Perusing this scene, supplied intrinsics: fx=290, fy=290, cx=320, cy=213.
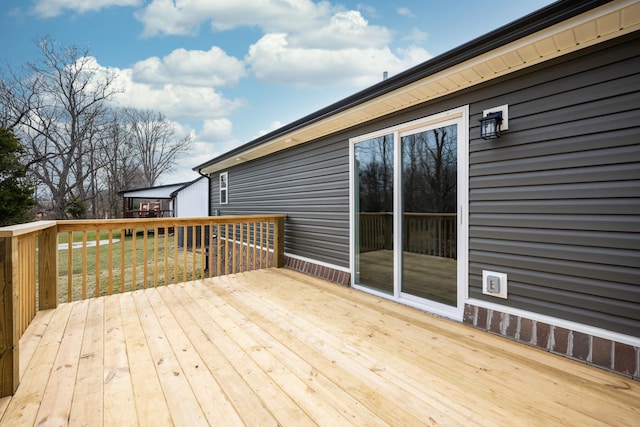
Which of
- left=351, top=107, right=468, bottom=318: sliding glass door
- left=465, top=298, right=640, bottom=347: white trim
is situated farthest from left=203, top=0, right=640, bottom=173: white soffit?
left=465, top=298, right=640, bottom=347: white trim

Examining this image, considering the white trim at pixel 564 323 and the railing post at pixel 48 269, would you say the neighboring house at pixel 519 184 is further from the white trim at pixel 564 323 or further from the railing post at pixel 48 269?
the railing post at pixel 48 269

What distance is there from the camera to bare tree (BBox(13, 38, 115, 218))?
43.8 ft

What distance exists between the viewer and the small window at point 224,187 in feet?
27.4

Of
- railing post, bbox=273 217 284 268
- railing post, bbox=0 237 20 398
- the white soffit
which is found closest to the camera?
railing post, bbox=0 237 20 398

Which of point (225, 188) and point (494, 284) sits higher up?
point (225, 188)

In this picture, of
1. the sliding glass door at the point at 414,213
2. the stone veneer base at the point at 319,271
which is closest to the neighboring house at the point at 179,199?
the stone veneer base at the point at 319,271

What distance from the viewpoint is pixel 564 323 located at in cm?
211

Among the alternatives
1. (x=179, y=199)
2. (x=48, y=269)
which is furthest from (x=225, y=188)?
(x=179, y=199)

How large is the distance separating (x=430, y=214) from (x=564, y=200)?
3.68ft

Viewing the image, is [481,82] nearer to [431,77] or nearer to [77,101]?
[431,77]

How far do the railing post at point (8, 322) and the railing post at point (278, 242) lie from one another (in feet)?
11.6

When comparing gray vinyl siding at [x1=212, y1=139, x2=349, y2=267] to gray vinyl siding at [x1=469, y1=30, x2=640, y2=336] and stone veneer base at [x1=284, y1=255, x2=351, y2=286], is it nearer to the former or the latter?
stone veneer base at [x1=284, y1=255, x2=351, y2=286]

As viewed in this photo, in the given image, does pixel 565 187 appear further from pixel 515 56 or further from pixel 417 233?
pixel 417 233

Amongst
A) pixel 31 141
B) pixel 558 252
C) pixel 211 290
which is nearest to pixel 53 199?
pixel 31 141
